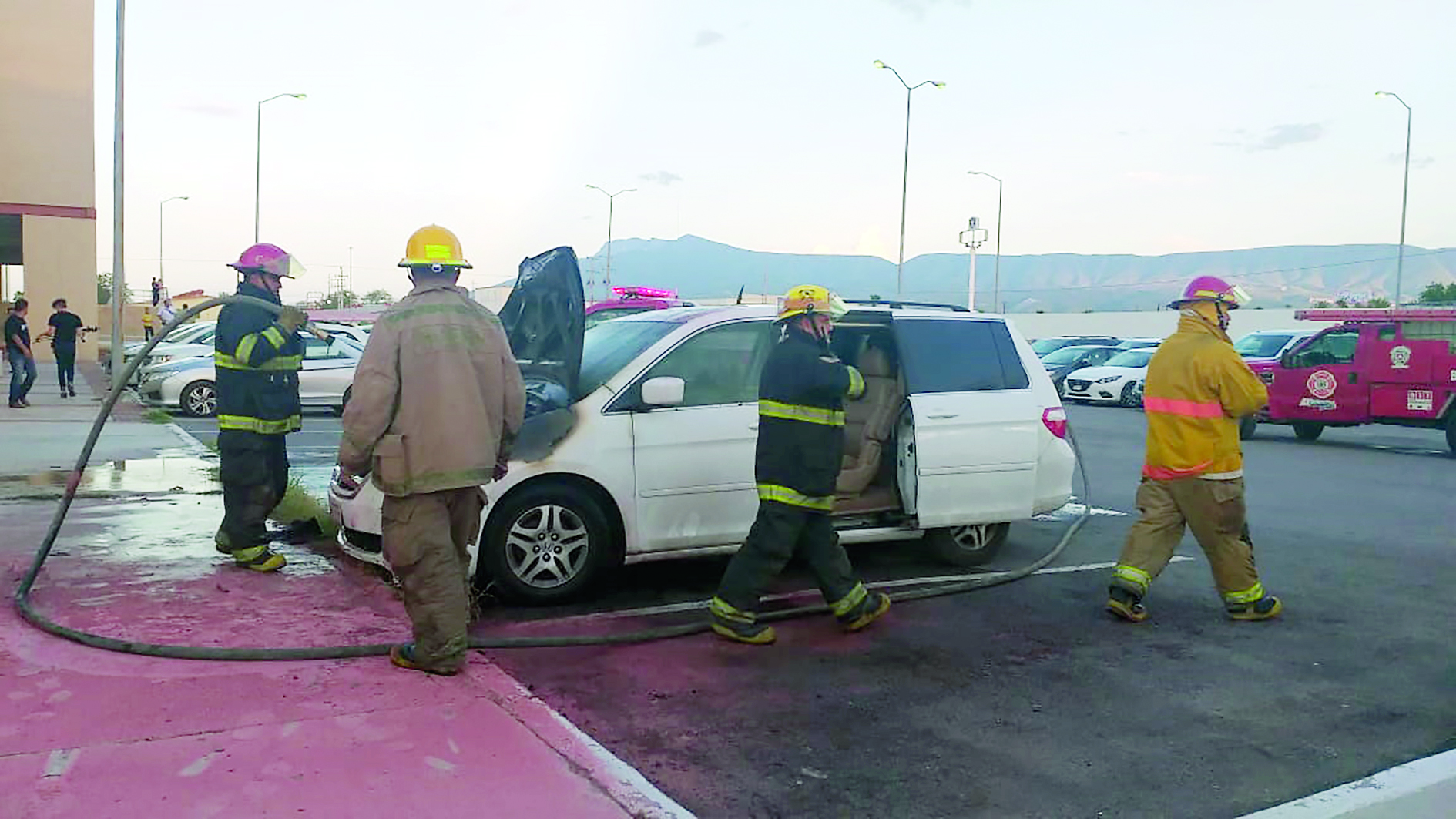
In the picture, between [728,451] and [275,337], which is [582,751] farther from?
[275,337]

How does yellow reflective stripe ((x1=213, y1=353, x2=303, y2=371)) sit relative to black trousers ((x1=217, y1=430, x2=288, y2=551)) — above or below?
above

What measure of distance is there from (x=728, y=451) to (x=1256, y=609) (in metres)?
3.04

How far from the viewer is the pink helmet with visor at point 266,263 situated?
22.7 ft

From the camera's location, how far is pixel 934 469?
7.08 m

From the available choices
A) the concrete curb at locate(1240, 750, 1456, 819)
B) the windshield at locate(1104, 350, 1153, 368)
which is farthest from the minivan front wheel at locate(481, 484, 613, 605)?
the windshield at locate(1104, 350, 1153, 368)

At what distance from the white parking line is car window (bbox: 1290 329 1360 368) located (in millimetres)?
10277

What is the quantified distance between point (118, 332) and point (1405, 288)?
150 metres

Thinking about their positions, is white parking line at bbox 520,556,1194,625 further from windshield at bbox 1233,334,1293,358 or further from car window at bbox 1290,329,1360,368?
windshield at bbox 1233,334,1293,358

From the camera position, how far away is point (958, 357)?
7449 mm

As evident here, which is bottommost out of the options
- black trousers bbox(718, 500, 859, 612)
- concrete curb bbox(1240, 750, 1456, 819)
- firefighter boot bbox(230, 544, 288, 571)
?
concrete curb bbox(1240, 750, 1456, 819)

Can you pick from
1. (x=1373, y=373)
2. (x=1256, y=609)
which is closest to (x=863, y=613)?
(x=1256, y=609)

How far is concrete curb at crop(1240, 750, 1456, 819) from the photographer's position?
3.87 meters

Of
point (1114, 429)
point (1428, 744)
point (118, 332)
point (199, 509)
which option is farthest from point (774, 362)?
point (118, 332)

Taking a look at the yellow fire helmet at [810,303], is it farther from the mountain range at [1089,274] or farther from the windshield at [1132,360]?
the mountain range at [1089,274]
